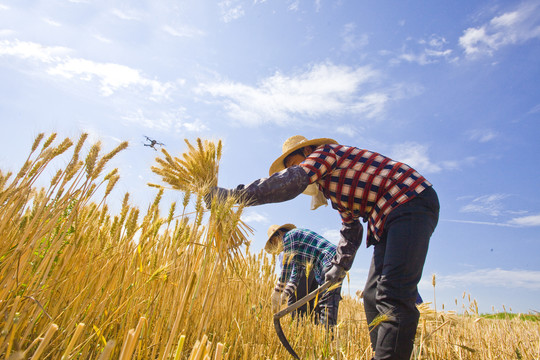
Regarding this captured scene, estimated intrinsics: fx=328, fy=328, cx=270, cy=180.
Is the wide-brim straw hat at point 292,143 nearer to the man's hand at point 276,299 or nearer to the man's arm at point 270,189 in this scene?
the man's arm at point 270,189

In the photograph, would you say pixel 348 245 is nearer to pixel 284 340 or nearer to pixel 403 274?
pixel 403 274

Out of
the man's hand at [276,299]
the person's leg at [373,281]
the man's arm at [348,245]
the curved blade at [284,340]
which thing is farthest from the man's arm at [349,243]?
the man's hand at [276,299]

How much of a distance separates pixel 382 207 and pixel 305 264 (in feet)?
8.08

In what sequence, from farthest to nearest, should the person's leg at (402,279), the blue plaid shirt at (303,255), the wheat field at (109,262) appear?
the blue plaid shirt at (303,255)
the person's leg at (402,279)
the wheat field at (109,262)

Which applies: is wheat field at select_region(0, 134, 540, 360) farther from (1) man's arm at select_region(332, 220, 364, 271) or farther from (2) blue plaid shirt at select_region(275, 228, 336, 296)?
(2) blue plaid shirt at select_region(275, 228, 336, 296)

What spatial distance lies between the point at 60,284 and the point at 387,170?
1.91m

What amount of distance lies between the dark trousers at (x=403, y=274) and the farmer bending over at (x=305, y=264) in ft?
6.62

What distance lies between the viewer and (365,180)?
81.8 inches

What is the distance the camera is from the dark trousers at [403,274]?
5.45ft

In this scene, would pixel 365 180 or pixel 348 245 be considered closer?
pixel 365 180

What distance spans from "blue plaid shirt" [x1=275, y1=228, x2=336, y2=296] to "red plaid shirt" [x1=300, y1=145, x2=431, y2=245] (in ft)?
6.42

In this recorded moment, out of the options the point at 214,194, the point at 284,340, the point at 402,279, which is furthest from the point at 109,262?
the point at 402,279

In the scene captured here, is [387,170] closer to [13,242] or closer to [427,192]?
[427,192]

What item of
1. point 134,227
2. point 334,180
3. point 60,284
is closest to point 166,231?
point 134,227
